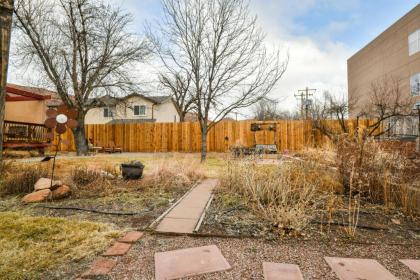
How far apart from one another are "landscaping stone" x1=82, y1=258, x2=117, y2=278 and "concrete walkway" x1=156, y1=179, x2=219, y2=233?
0.69m

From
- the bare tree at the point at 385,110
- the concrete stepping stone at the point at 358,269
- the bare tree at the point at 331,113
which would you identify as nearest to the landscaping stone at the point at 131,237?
the concrete stepping stone at the point at 358,269

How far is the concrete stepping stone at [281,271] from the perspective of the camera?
1701 millimetres

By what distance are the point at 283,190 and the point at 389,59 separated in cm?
2569

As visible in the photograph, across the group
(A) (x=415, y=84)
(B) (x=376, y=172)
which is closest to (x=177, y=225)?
(B) (x=376, y=172)

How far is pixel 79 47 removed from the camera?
11.6 m

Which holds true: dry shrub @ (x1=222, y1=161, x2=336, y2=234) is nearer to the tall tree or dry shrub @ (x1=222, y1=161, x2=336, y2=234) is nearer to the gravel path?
the gravel path

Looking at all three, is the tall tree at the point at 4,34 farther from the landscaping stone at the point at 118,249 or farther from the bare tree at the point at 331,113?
the bare tree at the point at 331,113

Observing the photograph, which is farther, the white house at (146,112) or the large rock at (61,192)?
the white house at (146,112)

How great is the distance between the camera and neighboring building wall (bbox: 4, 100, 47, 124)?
9.13 metres

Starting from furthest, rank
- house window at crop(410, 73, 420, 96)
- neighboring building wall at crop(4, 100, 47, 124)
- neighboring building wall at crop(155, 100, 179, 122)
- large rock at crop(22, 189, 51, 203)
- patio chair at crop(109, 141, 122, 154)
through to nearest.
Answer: neighboring building wall at crop(155, 100, 179, 122) < house window at crop(410, 73, 420, 96) < patio chair at crop(109, 141, 122, 154) < neighboring building wall at crop(4, 100, 47, 124) < large rock at crop(22, 189, 51, 203)

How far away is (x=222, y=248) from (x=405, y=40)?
25460 mm

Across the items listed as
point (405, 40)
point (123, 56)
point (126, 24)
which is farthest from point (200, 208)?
point (405, 40)

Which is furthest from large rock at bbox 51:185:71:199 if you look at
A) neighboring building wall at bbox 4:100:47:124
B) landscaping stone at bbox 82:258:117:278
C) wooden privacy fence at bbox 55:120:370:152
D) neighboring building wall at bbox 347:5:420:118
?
neighboring building wall at bbox 347:5:420:118

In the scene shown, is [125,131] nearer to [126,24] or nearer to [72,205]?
[126,24]
